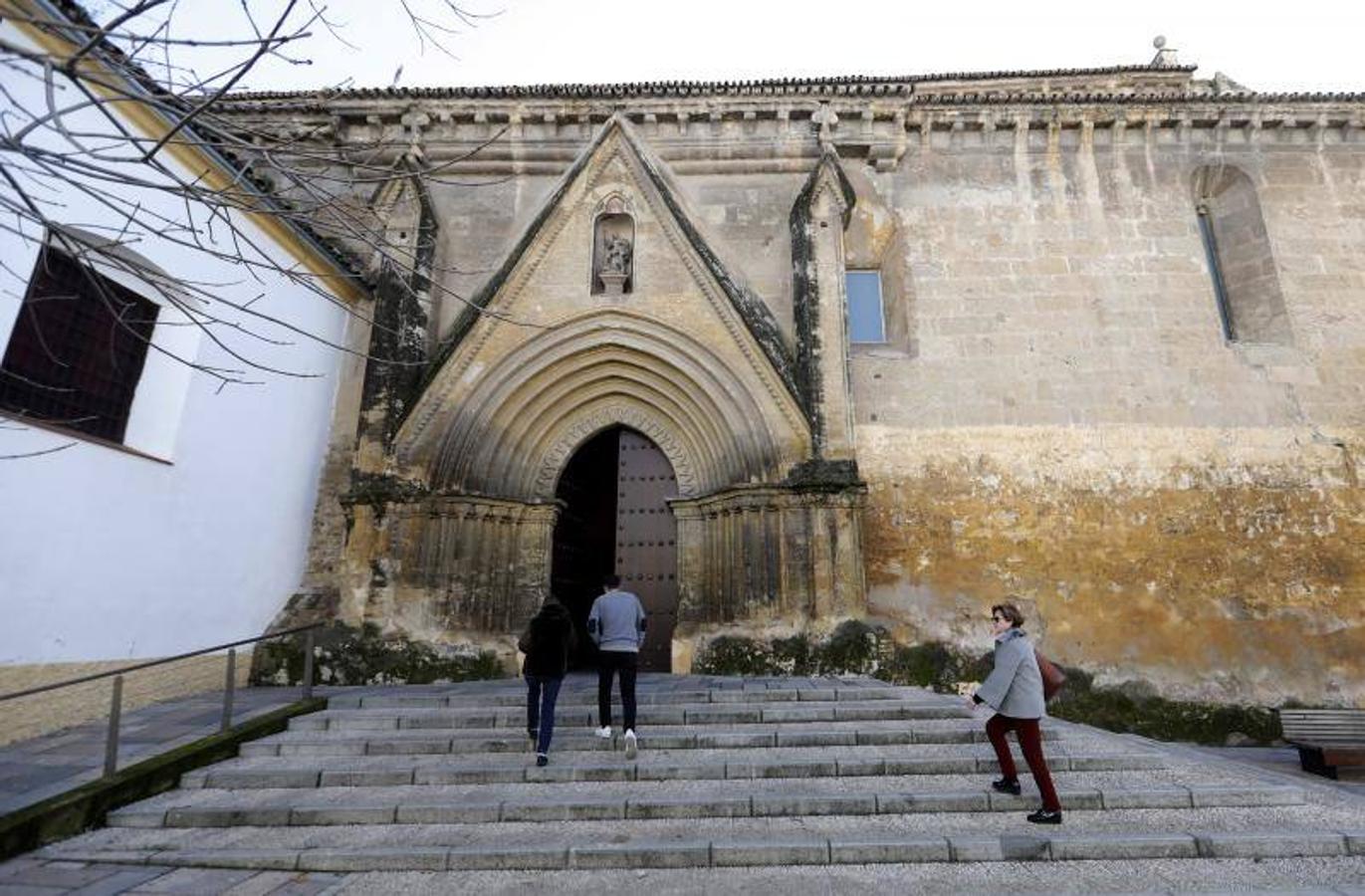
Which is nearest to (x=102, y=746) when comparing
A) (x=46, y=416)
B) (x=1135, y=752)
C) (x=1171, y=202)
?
(x=46, y=416)

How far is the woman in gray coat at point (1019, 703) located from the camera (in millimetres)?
4047

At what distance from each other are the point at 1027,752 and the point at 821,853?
1.39 metres

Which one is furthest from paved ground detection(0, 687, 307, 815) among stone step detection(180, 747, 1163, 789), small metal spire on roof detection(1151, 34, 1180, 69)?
small metal spire on roof detection(1151, 34, 1180, 69)

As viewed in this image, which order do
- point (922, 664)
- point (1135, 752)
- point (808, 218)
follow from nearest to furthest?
Result: point (1135, 752) → point (922, 664) → point (808, 218)

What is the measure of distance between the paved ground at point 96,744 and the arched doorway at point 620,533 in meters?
3.75

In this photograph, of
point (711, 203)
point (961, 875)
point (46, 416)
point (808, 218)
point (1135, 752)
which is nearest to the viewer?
point (961, 875)

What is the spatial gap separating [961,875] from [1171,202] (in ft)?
33.5

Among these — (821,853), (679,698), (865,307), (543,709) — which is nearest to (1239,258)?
(865,307)

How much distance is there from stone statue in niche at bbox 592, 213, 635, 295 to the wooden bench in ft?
28.1

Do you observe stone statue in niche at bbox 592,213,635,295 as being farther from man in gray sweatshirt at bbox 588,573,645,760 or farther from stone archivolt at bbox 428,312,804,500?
man in gray sweatshirt at bbox 588,573,645,760

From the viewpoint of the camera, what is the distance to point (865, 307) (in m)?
10.2

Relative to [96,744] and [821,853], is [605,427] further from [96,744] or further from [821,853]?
[821,853]

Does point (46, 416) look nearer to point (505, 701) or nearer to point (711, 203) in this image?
point (505, 701)

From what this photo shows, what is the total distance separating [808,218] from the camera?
30.7 ft
